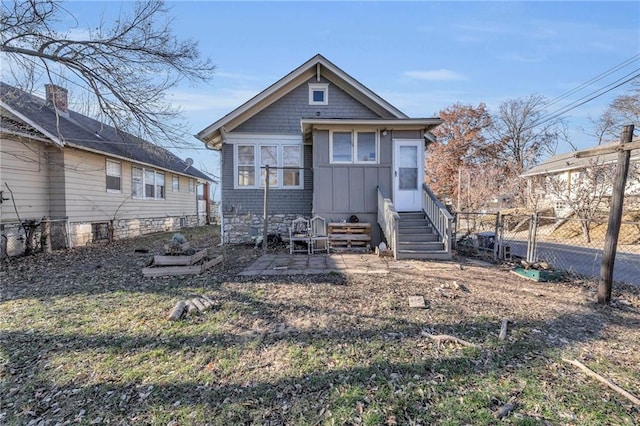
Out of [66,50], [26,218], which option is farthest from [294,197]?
[26,218]

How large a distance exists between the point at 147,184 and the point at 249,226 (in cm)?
717

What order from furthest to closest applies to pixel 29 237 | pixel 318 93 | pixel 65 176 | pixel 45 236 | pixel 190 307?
pixel 318 93
pixel 65 176
pixel 45 236
pixel 29 237
pixel 190 307

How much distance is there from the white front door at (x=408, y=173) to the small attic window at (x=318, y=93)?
3352 millimetres

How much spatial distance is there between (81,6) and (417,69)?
14440 mm

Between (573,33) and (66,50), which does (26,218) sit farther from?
(573,33)

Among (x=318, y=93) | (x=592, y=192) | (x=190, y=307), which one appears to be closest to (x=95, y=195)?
(x=318, y=93)

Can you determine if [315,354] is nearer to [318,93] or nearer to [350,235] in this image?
[350,235]

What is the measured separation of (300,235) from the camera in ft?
29.0

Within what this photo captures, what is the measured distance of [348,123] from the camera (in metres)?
8.98

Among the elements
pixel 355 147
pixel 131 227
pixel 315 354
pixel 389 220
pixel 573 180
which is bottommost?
pixel 315 354

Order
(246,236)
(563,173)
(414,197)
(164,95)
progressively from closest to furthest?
1. (164,95)
2. (414,197)
3. (246,236)
4. (563,173)

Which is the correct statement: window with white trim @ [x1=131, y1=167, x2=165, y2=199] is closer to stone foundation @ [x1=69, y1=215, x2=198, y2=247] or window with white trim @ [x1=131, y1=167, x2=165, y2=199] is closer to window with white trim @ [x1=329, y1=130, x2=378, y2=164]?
stone foundation @ [x1=69, y1=215, x2=198, y2=247]

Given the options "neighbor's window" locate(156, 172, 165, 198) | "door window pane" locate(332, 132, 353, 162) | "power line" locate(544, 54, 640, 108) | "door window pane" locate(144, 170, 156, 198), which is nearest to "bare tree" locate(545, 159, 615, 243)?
"power line" locate(544, 54, 640, 108)

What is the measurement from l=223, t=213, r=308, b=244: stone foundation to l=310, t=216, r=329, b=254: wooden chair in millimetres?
1659
